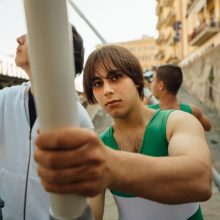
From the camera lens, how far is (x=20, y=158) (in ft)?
5.38

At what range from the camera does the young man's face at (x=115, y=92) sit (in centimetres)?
158

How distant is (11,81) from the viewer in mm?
11328

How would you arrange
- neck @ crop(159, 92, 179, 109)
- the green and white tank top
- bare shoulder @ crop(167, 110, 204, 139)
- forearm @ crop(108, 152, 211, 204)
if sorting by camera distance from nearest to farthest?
1. forearm @ crop(108, 152, 211, 204)
2. bare shoulder @ crop(167, 110, 204, 139)
3. the green and white tank top
4. neck @ crop(159, 92, 179, 109)

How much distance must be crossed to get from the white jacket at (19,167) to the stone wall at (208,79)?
30.7 feet

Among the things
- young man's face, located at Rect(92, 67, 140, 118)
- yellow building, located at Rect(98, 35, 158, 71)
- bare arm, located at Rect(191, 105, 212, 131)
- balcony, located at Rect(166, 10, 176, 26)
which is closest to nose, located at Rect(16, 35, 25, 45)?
young man's face, located at Rect(92, 67, 140, 118)

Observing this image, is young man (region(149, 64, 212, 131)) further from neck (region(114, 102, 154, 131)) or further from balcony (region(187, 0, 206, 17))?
balcony (region(187, 0, 206, 17))

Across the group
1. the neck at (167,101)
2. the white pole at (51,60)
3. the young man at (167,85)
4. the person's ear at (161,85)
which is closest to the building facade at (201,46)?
the young man at (167,85)

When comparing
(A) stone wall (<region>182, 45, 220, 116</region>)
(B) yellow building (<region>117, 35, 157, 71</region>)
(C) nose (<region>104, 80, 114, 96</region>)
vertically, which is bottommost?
(B) yellow building (<region>117, 35, 157, 71</region>)

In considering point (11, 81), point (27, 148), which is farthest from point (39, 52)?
point (11, 81)

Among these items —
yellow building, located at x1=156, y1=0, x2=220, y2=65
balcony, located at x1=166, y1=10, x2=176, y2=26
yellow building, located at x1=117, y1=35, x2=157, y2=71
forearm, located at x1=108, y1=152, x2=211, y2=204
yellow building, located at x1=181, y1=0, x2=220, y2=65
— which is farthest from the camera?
yellow building, located at x1=117, y1=35, x2=157, y2=71

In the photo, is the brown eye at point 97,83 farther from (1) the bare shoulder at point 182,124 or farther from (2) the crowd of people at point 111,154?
(1) the bare shoulder at point 182,124

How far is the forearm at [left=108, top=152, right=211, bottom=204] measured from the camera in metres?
0.71

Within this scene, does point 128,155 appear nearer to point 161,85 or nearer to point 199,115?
point 199,115

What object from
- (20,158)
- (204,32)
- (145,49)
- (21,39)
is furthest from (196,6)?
(145,49)
